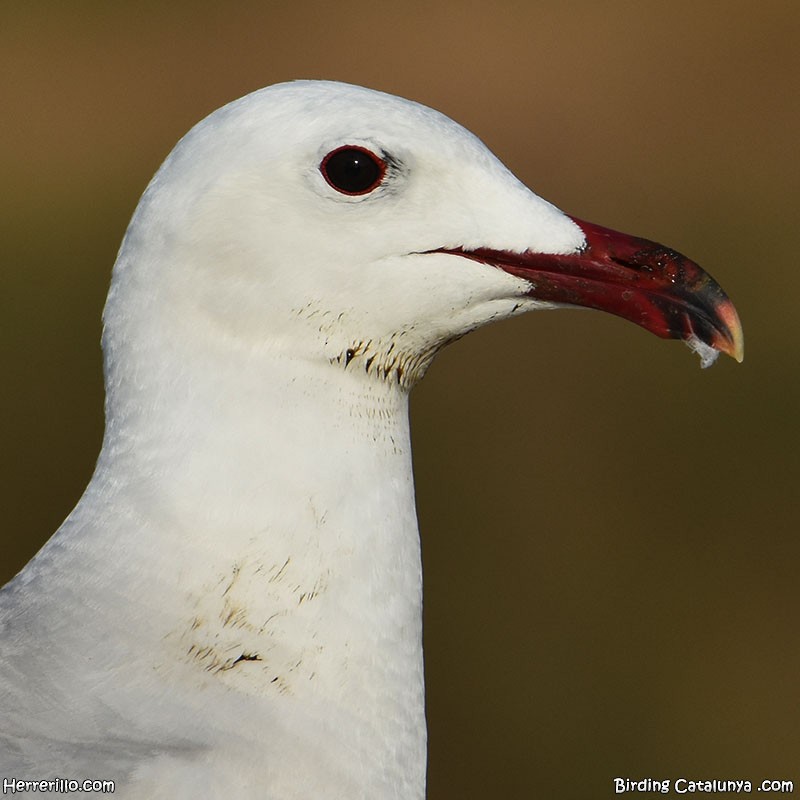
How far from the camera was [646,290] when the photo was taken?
73.9 inches

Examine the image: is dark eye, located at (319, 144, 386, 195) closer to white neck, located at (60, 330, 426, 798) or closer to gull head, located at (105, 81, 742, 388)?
gull head, located at (105, 81, 742, 388)

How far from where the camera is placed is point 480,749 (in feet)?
14.9

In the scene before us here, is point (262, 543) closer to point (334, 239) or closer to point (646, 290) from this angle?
point (334, 239)

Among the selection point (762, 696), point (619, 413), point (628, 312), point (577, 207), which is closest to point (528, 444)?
point (619, 413)

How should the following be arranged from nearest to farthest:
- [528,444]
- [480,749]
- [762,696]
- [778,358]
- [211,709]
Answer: [211,709] < [480,749] < [762,696] < [528,444] < [778,358]

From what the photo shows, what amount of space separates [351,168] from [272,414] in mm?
313

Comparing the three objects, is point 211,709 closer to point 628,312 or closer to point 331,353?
point 331,353

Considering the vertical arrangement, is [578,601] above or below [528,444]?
below

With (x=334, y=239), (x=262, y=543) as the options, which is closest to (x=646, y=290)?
(x=334, y=239)

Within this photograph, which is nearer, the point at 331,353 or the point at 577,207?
the point at 331,353

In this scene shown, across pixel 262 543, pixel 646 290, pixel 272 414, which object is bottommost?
pixel 262 543

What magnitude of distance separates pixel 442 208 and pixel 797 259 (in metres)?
6.07

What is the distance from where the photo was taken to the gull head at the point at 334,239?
5.84ft

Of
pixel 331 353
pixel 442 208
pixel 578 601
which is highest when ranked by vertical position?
pixel 578 601
